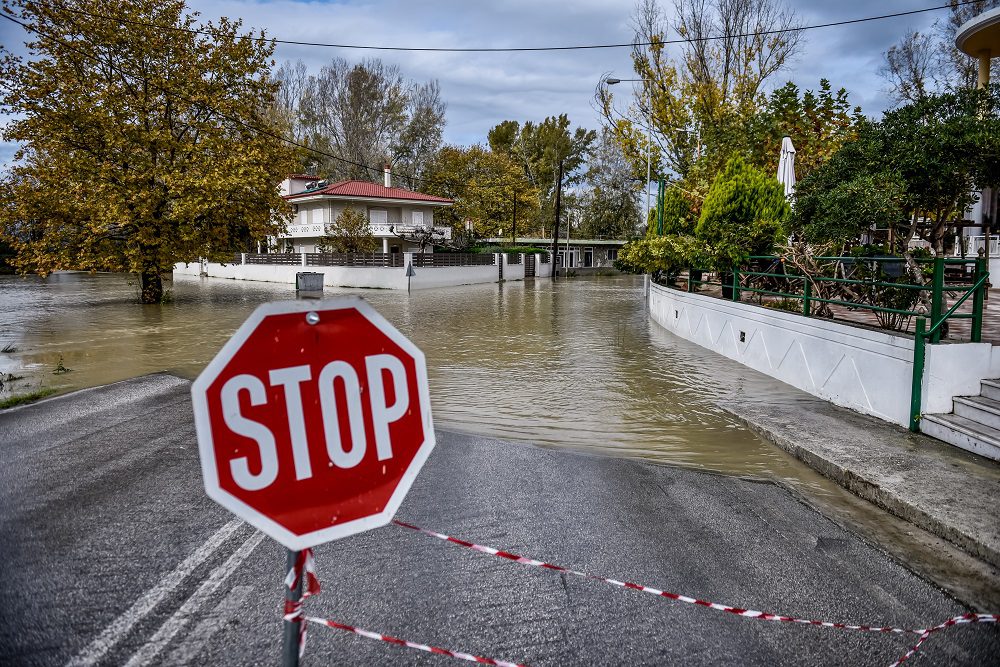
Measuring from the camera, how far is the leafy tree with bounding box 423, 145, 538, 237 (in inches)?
2435

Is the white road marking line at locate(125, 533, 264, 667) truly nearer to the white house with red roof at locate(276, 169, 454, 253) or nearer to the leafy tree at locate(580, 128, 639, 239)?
the white house with red roof at locate(276, 169, 454, 253)

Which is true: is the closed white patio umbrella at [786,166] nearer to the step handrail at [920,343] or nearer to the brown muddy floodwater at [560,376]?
the brown muddy floodwater at [560,376]

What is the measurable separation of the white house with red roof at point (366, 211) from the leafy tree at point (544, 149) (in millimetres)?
23854

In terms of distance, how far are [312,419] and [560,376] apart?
366 inches

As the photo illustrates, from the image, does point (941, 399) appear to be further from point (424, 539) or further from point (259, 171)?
point (259, 171)

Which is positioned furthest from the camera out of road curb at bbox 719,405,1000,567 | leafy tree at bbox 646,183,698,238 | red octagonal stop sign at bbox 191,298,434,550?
leafy tree at bbox 646,183,698,238

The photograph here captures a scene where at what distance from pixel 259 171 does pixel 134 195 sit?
4.31 m

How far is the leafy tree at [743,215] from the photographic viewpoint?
14641 mm

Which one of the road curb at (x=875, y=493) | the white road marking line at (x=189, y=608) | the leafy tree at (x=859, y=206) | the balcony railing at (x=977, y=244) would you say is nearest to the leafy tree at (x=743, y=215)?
the leafy tree at (x=859, y=206)

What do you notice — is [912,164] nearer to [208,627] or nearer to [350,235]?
[208,627]

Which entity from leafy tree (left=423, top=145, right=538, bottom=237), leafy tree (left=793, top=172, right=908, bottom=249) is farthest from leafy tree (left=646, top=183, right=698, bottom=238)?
leafy tree (left=423, top=145, right=538, bottom=237)

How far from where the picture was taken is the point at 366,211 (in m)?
51.3

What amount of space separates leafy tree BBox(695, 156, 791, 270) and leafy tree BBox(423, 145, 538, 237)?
4524 cm

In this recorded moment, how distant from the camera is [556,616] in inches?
134
